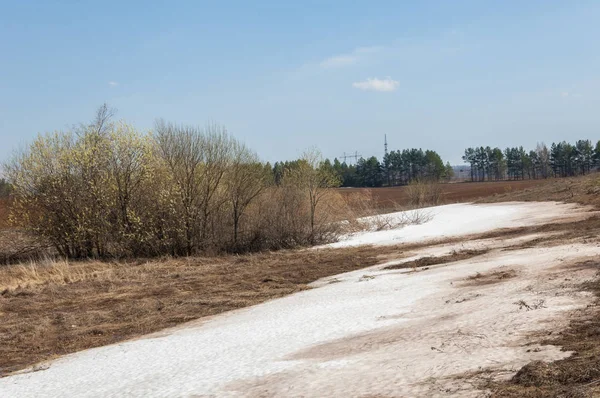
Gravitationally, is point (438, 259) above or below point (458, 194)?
below

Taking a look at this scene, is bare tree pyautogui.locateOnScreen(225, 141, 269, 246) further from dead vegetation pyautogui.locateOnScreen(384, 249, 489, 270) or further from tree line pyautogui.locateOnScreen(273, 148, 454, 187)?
tree line pyautogui.locateOnScreen(273, 148, 454, 187)

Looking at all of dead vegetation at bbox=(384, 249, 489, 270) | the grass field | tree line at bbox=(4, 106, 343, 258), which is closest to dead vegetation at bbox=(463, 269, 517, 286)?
the grass field

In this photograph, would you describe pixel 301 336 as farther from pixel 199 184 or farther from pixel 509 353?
pixel 199 184

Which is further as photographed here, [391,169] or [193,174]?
[391,169]

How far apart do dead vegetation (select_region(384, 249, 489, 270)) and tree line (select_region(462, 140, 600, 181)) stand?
125983 millimetres

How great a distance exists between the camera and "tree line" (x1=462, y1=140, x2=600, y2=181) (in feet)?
453

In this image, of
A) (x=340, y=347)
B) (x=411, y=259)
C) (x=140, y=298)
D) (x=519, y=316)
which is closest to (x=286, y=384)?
(x=340, y=347)

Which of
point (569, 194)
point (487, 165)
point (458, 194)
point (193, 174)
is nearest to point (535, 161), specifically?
point (487, 165)

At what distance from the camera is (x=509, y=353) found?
25.0 ft

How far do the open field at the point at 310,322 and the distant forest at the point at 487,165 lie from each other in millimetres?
120845

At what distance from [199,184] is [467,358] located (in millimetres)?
23920

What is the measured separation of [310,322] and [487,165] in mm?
169785

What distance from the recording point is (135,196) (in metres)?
29.8

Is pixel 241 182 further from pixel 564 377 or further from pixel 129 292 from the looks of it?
pixel 564 377
